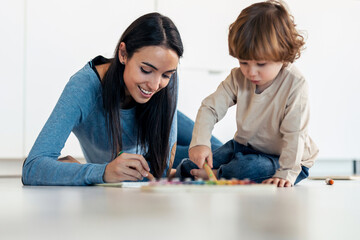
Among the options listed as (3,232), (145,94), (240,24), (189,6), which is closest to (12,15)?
(189,6)

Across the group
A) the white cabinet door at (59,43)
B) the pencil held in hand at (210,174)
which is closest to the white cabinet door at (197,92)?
the white cabinet door at (59,43)

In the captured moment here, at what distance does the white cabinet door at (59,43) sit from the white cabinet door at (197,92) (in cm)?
53

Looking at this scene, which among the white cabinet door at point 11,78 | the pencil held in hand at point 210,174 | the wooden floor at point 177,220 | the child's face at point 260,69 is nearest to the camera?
the wooden floor at point 177,220

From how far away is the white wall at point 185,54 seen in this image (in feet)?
9.16

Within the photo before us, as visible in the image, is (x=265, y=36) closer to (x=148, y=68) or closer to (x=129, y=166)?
(x=148, y=68)

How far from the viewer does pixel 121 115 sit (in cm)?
160

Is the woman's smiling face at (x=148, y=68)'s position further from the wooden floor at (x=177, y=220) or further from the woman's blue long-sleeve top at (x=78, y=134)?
the wooden floor at (x=177, y=220)

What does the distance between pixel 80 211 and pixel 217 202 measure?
8.8 inches

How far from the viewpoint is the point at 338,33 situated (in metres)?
3.54

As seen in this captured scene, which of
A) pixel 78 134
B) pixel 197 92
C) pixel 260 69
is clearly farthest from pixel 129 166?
pixel 197 92

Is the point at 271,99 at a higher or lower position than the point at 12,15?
lower

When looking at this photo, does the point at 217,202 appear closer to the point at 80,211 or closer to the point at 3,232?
the point at 80,211

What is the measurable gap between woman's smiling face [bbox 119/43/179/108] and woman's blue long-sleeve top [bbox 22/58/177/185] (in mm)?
114

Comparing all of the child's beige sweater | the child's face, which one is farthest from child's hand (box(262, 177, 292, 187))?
the child's face
